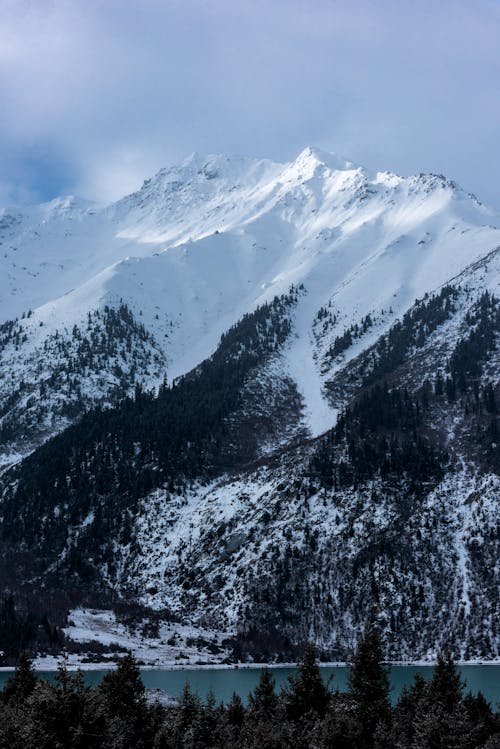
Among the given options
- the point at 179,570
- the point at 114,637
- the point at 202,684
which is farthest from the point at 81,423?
the point at 202,684

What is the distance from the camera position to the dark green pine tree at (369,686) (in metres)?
48.2

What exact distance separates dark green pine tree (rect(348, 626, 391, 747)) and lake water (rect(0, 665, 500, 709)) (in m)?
25.0

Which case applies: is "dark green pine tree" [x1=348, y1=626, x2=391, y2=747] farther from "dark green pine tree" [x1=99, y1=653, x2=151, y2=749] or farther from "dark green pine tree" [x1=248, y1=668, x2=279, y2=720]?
"dark green pine tree" [x1=99, y1=653, x2=151, y2=749]

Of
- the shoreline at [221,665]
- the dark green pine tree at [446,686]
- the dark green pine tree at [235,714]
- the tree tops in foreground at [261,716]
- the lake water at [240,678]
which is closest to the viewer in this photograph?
the tree tops in foreground at [261,716]

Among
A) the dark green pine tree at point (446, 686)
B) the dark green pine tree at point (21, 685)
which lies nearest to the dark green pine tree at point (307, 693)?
the dark green pine tree at point (446, 686)

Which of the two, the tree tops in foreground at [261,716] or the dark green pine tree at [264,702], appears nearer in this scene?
the tree tops in foreground at [261,716]

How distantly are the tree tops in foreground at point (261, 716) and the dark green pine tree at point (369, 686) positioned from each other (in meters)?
0.07

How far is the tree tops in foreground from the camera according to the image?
101ft

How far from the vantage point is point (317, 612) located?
→ 383 ft

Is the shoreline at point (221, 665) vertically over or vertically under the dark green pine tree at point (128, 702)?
under

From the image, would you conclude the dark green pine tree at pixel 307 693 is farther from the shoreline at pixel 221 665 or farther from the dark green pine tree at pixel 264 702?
the shoreline at pixel 221 665

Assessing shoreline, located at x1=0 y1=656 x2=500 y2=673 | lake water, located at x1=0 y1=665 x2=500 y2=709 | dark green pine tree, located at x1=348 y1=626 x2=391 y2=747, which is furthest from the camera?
shoreline, located at x1=0 y1=656 x2=500 y2=673

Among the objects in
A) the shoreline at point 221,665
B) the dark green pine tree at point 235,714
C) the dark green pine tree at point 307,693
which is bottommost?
the shoreline at point 221,665

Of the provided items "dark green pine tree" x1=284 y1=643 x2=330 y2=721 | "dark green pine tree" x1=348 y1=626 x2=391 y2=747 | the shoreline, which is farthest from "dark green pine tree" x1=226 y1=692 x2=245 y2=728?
the shoreline
